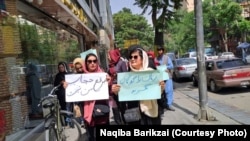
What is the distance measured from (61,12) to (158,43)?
9421 millimetres

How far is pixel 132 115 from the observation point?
15.6 ft

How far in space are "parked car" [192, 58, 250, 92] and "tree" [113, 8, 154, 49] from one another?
55.3 m

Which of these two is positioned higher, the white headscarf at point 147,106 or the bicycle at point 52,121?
the white headscarf at point 147,106

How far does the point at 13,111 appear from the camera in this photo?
21.9ft

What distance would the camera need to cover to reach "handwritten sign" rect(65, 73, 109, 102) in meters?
5.24

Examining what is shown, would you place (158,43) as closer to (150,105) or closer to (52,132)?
(52,132)

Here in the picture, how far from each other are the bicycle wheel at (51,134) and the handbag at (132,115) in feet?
6.43

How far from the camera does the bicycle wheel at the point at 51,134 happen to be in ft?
20.6

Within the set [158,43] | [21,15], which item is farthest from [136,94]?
[158,43]

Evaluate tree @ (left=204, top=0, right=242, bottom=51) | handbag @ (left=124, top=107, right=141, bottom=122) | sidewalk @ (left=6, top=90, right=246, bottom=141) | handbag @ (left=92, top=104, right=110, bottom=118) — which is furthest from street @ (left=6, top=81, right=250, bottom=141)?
tree @ (left=204, top=0, right=242, bottom=51)

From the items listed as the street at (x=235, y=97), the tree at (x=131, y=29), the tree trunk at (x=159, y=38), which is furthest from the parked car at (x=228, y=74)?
the tree at (x=131, y=29)

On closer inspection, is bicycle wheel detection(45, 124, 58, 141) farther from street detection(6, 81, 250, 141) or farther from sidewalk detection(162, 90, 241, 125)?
sidewalk detection(162, 90, 241, 125)

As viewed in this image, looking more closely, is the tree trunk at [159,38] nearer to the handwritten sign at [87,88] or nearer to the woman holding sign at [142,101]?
the handwritten sign at [87,88]

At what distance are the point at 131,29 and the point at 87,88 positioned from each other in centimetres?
6680
